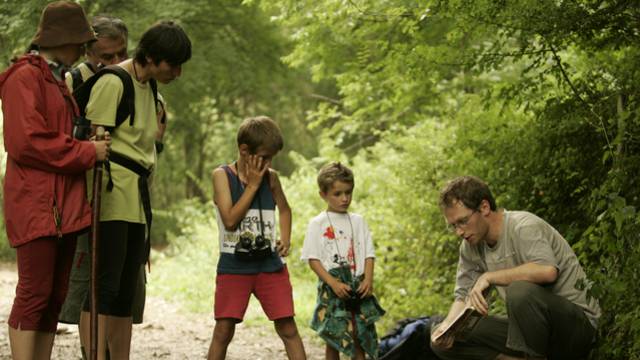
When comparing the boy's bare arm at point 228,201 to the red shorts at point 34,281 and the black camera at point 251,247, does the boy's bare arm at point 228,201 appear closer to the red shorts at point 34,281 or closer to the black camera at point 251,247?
the black camera at point 251,247

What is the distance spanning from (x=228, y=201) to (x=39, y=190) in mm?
1276

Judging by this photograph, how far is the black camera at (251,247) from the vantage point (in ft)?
15.6

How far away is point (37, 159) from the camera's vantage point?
3.76 metres

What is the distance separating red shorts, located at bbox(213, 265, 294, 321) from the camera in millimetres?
4766

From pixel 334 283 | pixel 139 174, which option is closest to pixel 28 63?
pixel 139 174

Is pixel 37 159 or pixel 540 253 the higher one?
pixel 37 159

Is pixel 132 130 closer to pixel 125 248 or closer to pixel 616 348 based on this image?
pixel 125 248

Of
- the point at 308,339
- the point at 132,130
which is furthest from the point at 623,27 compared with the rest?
the point at 308,339

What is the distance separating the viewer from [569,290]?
4.66m

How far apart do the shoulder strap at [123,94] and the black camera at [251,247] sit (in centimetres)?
96

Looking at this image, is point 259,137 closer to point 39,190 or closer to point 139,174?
point 139,174

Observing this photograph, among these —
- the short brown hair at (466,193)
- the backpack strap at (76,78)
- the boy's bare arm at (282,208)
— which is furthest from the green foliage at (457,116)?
the backpack strap at (76,78)

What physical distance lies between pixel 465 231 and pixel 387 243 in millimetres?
4057

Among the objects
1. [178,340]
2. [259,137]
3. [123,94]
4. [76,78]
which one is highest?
[76,78]
